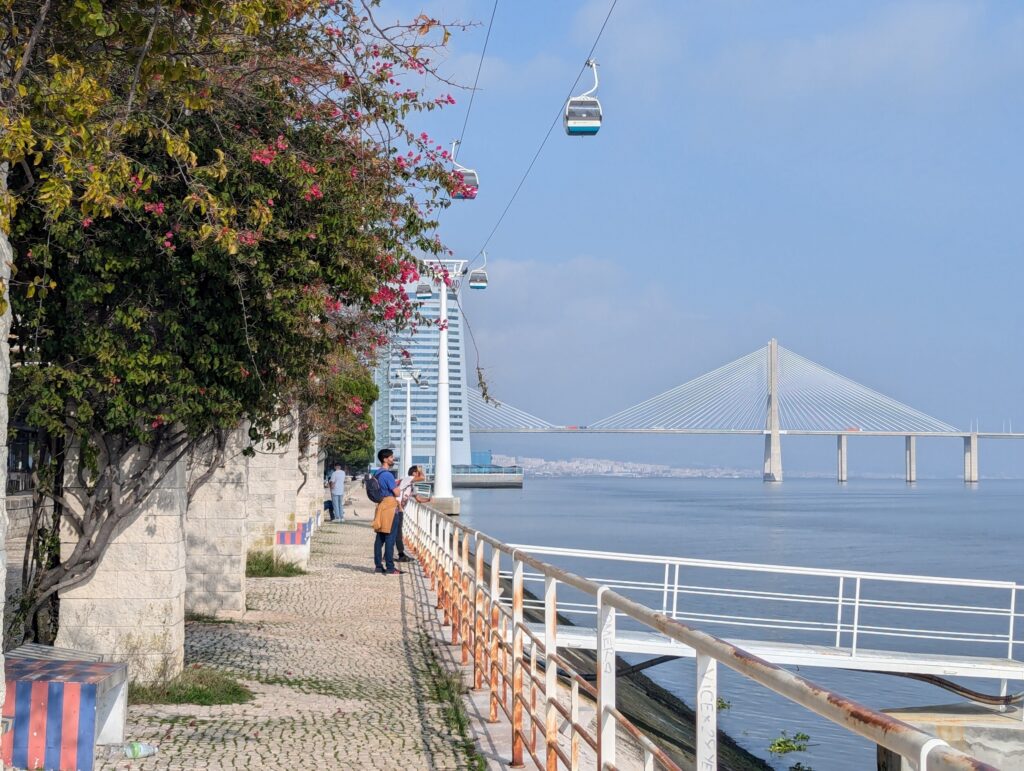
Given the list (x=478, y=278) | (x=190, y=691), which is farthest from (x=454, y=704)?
(x=478, y=278)

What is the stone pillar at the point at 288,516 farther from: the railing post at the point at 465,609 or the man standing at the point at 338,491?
the man standing at the point at 338,491

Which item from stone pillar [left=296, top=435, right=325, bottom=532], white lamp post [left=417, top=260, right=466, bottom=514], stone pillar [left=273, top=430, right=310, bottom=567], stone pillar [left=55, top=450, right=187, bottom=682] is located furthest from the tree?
white lamp post [left=417, top=260, right=466, bottom=514]

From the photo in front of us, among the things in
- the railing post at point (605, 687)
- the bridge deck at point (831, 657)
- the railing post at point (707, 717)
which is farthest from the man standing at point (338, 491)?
the railing post at point (707, 717)

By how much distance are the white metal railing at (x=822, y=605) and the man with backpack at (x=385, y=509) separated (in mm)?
2278

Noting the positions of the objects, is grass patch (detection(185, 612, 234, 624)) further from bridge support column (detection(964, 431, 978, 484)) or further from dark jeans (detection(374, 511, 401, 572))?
bridge support column (detection(964, 431, 978, 484))

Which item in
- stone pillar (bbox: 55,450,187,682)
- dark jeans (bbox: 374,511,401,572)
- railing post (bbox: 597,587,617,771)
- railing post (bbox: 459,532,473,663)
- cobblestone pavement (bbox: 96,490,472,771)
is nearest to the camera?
railing post (bbox: 597,587,617,771)

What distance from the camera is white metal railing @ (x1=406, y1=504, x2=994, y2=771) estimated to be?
2.04m

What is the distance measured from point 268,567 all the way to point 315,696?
921 centimetres

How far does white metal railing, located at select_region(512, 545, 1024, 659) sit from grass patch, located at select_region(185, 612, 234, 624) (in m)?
3.46

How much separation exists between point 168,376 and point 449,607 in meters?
5.11

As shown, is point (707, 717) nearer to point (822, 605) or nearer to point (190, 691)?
point (190, 691)

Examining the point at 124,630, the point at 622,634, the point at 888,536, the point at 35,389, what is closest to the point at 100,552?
the point at 124,630

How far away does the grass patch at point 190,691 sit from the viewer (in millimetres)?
7582

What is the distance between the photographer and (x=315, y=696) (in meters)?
8.12
